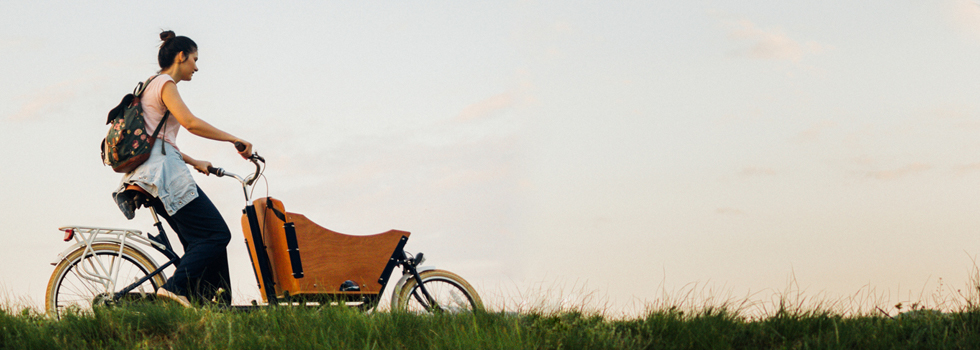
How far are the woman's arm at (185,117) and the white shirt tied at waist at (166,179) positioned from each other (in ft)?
0.93

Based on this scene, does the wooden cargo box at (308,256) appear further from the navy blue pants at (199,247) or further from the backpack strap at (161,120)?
the backpack strap at (161,120)

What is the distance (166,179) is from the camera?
17.0ft

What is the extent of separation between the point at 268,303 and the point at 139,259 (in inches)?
44.6

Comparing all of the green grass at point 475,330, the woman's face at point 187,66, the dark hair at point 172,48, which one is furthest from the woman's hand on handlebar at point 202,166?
the green grass at point 475,330

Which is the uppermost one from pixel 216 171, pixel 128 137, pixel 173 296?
pixel 128 137

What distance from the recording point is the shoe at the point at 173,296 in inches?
204

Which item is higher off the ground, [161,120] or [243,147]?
[161,120]

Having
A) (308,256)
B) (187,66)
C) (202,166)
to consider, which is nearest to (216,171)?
(202,166)

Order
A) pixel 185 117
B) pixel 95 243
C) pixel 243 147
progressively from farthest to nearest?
pixel 95 243
pixel 243 147
pixel 185 117

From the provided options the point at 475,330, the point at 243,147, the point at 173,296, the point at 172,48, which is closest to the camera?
the point at 475,330

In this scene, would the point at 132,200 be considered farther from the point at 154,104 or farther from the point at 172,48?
the point at 172,48

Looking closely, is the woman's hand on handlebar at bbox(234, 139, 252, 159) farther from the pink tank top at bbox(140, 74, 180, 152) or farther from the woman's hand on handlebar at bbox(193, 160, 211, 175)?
the pink tank top at bbox(140, 74, 180, 152)

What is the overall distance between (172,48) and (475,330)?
3.06 meters

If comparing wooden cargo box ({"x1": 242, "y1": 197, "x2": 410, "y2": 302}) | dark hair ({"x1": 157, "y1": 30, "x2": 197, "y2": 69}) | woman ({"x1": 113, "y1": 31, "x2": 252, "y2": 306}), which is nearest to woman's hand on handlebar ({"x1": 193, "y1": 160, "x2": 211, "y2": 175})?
woman ({"x1": 113, "y1": 31, "x2": 252, "y2": 306})
